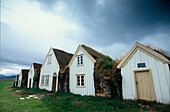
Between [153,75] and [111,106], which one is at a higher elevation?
[153,75]

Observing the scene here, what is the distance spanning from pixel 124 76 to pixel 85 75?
4810 mm

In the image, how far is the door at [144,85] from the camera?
7.21 meters

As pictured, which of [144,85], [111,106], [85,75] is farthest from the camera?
[85,75]

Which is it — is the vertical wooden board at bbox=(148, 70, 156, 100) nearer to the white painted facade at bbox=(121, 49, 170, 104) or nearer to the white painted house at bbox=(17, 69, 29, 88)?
the white painted facade at bbox=(121, 49, 170, 104)

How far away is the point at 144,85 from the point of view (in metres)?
7.61

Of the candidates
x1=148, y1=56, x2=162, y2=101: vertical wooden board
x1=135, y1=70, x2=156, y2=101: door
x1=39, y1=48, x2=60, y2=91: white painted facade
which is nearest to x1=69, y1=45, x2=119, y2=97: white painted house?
x1=135, y1=70, x2=156, y2=101: door

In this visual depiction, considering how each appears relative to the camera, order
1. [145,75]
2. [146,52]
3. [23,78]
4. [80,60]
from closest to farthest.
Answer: [145,75] → [146,52] → [80,60] → [23,78]

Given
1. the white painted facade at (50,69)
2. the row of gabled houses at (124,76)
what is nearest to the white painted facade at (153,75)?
the row of gabled houses at (124,76)

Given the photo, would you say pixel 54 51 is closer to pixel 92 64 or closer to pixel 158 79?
pixel 92 64

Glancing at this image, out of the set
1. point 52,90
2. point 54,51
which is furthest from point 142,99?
point 54,51

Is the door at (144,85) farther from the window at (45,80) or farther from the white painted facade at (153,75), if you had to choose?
the window at (45,80)

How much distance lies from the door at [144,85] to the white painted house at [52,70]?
1026 cm

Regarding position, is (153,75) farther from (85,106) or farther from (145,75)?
(85,106)

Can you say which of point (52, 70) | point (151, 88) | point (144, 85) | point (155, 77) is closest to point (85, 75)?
point (144, 85)
